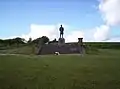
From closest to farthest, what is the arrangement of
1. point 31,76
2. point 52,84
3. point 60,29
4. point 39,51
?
point 52,84
point 31,76
point 39,51
point 60,29

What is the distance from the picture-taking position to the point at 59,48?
31812 mm

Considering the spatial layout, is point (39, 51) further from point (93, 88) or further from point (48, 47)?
point (93, 88)

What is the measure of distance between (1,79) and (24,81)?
101cm

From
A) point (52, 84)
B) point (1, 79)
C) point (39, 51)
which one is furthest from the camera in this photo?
point (39, 51)

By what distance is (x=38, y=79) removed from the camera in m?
10.2

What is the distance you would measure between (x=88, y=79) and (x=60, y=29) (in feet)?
85.9

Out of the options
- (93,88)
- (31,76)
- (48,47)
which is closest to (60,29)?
(48,47)

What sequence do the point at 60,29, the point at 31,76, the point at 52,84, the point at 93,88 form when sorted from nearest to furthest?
the point at 93,88, the point at 52,84, the point at 31,76, the point at 60,29

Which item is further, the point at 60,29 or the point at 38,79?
the point at 60,29

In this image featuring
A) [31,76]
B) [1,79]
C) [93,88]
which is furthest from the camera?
[31,76]

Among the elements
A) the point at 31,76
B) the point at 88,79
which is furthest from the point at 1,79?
the point at 88,79

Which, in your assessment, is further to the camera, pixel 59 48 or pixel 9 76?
pixel 59 48

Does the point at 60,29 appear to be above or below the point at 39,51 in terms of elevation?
above

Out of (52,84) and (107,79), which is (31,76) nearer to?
(52,84)
